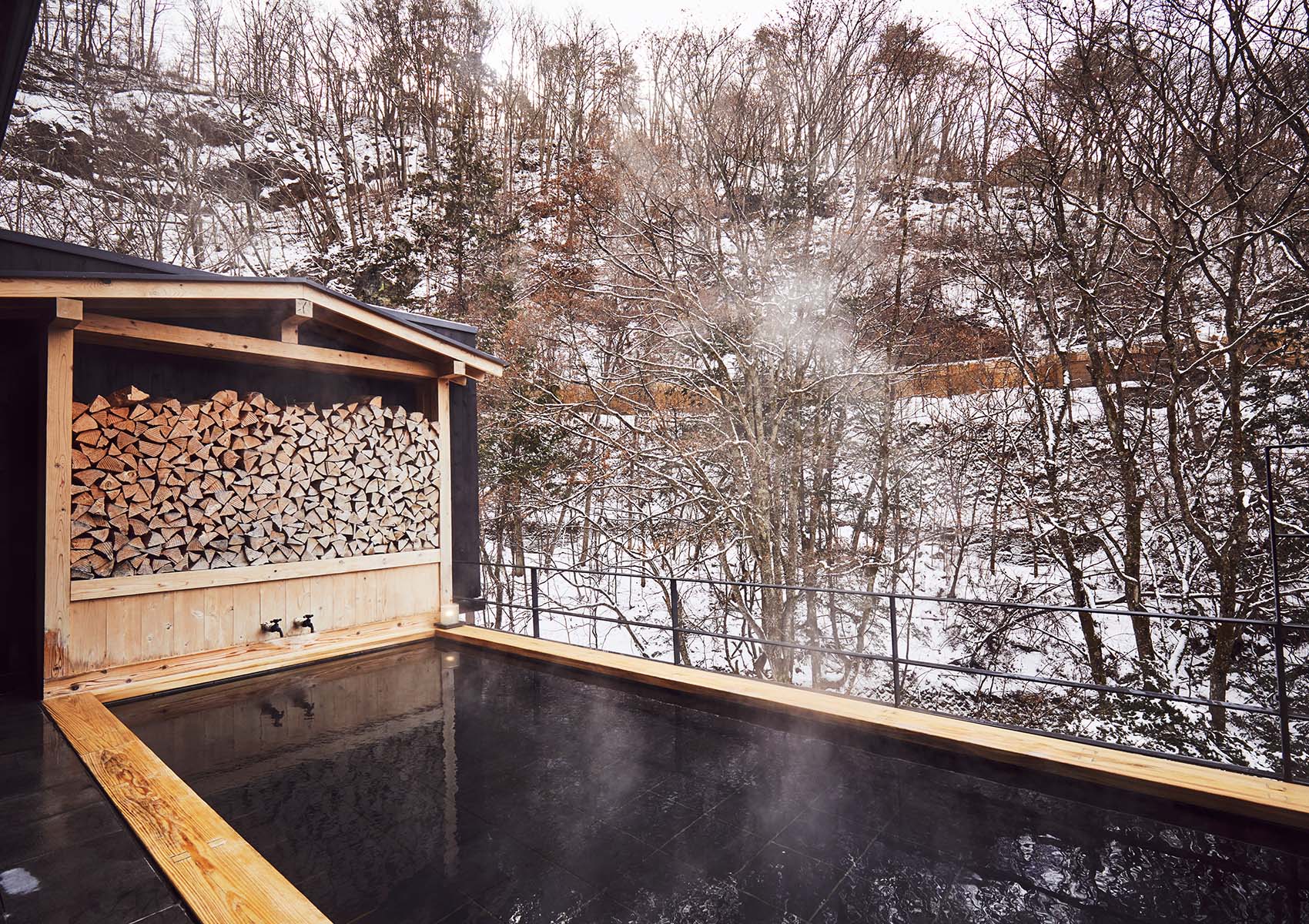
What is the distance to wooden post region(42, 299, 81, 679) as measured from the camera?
10.2 feet

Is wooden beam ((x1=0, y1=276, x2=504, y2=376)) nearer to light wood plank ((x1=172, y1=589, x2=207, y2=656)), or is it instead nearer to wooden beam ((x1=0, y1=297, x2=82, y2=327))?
wooden beam ((x1=0, y1=297, x2=82, y2=327))

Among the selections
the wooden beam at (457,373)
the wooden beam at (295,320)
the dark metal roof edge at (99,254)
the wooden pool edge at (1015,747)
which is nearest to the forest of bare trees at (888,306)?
the wooden beam at (457,373)

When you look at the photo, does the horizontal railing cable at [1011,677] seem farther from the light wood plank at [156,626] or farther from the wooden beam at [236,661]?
the light wood plank at [156,626]

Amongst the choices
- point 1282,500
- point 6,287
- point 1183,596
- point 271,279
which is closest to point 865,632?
point 1183,596

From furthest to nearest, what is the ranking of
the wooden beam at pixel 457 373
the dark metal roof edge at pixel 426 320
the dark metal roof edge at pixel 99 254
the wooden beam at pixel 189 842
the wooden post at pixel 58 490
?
the wooden beam at pixel 457 373 → the dark metal roof edge at pixel 426 320 → the dark metal roof edge at pixel 99 254 → the wooden post at pixel 58 490 → the wooden beam at pixel 189 842

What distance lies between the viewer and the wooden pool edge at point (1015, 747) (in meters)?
1.81

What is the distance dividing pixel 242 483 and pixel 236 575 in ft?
1.88

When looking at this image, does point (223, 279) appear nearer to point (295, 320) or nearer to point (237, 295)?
point (237, 295)

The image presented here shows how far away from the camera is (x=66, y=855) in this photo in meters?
1.76

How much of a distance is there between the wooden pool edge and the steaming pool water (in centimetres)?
5

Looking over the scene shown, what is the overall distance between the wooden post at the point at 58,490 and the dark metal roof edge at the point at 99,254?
60cm

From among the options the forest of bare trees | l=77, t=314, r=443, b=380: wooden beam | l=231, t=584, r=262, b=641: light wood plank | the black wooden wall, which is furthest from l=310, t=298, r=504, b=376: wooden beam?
the forest of bare trees

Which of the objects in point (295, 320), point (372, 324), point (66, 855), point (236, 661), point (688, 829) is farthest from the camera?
point (372, 324)

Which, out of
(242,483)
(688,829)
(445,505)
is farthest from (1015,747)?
(242,483)
